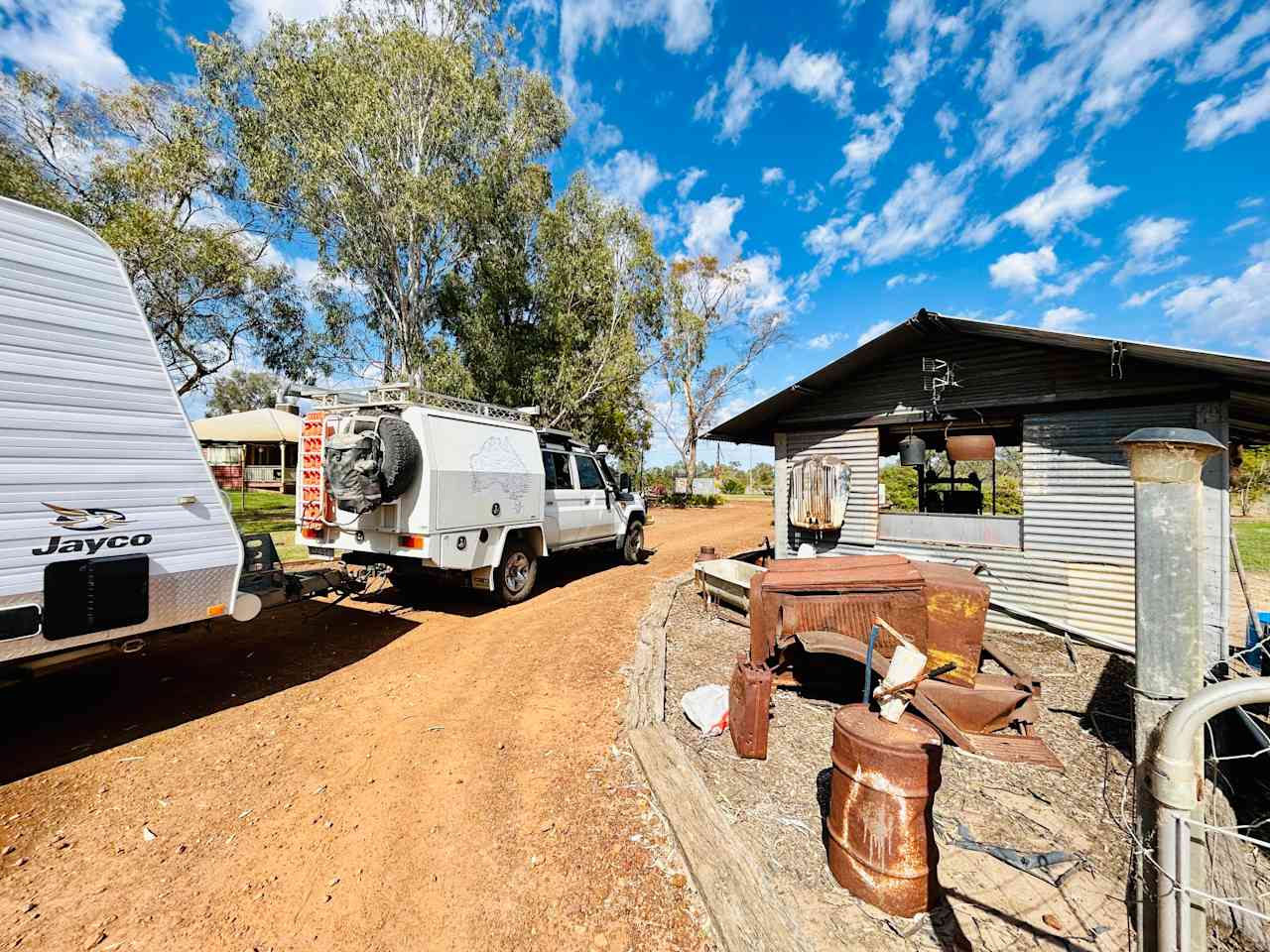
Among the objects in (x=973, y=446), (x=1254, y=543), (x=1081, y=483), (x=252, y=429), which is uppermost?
(x=252, y=429)

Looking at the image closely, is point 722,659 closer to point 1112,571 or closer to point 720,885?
point 720,885

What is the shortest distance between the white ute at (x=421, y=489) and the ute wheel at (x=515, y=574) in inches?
0.6

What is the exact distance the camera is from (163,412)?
388 cm

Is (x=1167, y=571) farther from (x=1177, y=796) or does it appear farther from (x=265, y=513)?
(x=265, y=513)

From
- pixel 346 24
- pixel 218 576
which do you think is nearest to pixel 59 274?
pixel 218 576

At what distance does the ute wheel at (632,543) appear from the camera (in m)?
11.0

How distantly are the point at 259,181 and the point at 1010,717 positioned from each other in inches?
760

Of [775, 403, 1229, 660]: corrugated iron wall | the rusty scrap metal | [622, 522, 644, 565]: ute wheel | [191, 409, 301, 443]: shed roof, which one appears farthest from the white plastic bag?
[191, 409, 301, 443]: shed roof

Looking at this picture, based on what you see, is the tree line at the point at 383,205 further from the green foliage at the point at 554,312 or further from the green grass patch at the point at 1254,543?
the green grass patch at the point at 1254,543

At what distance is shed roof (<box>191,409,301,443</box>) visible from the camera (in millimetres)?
19609

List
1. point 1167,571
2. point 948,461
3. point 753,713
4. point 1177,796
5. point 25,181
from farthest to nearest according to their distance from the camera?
point 25,181 → point 948,461 → point 753,713 → point 1167,571 → point 1177,796

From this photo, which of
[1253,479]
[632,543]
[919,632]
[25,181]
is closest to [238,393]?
[25,181]

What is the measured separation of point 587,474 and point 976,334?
6461 mm

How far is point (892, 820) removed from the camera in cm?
244
